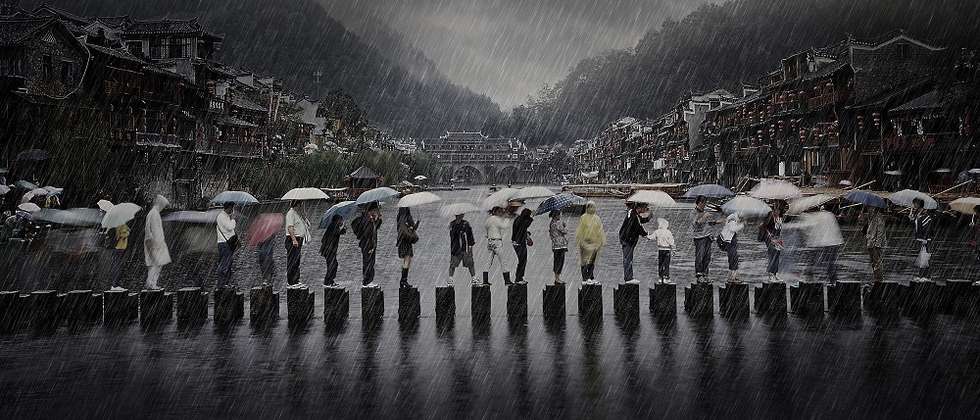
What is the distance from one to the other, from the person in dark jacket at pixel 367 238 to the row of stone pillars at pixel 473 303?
160 cm

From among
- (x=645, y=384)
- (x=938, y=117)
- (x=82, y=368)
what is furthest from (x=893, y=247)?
Result: (x=938, y=117)

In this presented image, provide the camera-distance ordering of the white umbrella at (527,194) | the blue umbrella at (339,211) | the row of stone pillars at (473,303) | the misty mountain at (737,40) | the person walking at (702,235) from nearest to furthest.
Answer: the row of stone pillars at (473,303)
the blue umbrella at (339,211)
the person walking at (702,235)
the white umbrella at (527,194)
the misty mountain at (737,40)

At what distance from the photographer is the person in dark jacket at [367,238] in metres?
13.3

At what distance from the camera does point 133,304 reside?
1179cm

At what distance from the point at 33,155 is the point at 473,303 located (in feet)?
104

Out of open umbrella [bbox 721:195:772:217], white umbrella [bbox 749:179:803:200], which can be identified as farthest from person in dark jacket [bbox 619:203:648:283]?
white umbrella [bbox 749:179:803:200]

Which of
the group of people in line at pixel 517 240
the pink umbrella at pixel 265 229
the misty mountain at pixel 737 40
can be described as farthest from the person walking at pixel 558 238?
the misty mountain at pixel 737 40

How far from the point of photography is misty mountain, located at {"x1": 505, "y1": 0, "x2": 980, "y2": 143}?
64.3 metres

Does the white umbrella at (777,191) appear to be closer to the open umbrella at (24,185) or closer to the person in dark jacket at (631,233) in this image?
the person in dark jacket at (631,233)

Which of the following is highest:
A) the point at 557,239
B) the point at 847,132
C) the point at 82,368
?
the point at 847,132

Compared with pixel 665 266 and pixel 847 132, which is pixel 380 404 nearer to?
pixel 665 266

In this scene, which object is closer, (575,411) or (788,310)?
(575,411)

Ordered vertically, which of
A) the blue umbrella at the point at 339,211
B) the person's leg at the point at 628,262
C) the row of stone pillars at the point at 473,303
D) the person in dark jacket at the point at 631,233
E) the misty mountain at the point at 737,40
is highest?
the misty mountain at the point at 737,40

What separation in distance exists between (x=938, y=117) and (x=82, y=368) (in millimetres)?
46301
